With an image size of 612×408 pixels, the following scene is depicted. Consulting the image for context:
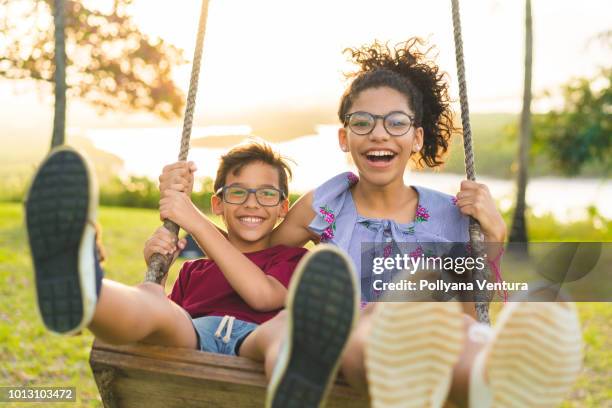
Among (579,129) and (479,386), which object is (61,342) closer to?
(479,386)

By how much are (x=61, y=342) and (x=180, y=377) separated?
3.68 meters

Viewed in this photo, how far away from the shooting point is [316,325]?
153 centimetres

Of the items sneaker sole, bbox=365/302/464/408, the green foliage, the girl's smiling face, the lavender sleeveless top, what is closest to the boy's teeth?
the lavender sleeveless top

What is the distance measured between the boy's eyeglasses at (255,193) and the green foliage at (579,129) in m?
8.32

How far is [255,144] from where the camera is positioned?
2.65 metres

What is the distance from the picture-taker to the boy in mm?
1639

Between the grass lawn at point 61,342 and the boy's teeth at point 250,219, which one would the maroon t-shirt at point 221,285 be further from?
the grass lawn at point 61,342

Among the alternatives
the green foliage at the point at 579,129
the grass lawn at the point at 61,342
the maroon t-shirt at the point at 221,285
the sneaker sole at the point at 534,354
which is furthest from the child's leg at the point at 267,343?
the green foliage at the point at 579,129

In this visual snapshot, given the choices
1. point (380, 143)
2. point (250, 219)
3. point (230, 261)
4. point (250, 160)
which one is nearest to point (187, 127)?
point (250, 160)

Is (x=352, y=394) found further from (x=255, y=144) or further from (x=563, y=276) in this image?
(x=563, y=276)

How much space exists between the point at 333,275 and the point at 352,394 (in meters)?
0.41

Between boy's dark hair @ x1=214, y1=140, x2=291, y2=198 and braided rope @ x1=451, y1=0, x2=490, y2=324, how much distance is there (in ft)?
2.10

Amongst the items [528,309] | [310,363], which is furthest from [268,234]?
[528,309]

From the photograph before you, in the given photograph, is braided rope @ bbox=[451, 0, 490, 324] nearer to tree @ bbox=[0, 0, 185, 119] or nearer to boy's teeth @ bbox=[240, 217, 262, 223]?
boy's teeth @ bbox=[240, 217, 262, 223]
